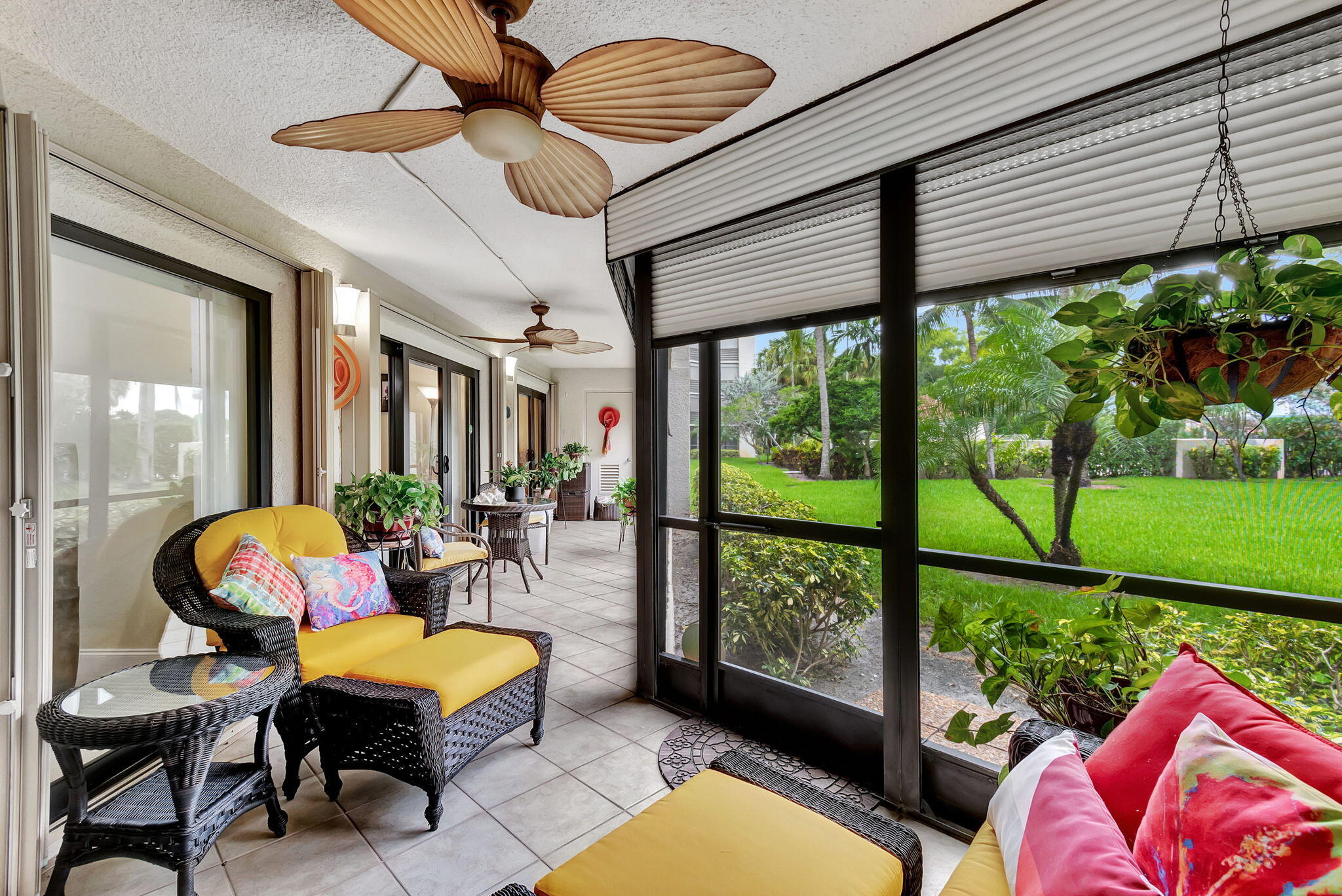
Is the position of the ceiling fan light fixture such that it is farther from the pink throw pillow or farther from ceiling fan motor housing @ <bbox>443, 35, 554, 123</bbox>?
the pink throw pillow

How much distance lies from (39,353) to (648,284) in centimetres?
218

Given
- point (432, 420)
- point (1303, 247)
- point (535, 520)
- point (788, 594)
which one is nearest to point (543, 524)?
point (535, 520)

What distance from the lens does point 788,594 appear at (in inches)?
97.7

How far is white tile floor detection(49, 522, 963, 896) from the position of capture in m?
1.67

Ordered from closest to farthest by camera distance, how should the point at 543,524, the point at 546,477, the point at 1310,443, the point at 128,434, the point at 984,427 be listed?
the point at 1310,443 → the point at 984,427 → the point at 128,434 → the point at 543,524 → the point at 546,477

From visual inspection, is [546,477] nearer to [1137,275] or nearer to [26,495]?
[26,495]

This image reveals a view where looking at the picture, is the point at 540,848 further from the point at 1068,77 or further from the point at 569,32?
the point at 1068,77

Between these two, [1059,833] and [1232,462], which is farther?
[1232,462]

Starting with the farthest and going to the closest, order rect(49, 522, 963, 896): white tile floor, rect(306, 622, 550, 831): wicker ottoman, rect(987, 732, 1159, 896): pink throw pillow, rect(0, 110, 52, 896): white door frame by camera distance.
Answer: rect(306, 622, 550, 831): wicker ottoman < rect(49, 522, 963, 896): white tile floor < rect(0, 110, 52, 896): white door frame < rect(987, 732, 1159, 896): pink throw pillow

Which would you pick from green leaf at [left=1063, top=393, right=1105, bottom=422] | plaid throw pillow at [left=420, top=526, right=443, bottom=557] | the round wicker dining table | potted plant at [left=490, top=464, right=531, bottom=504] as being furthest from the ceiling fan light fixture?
potted plant at [left=490, top=464, right=531, bottom=504]

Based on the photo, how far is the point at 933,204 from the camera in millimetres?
1931

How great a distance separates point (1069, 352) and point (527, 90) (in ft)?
4.53

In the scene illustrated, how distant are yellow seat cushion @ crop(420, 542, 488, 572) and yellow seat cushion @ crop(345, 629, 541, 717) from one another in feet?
5.54

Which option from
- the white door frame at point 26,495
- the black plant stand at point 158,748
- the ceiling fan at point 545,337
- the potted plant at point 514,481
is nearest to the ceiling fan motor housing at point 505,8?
the white door frame at point 26,495
